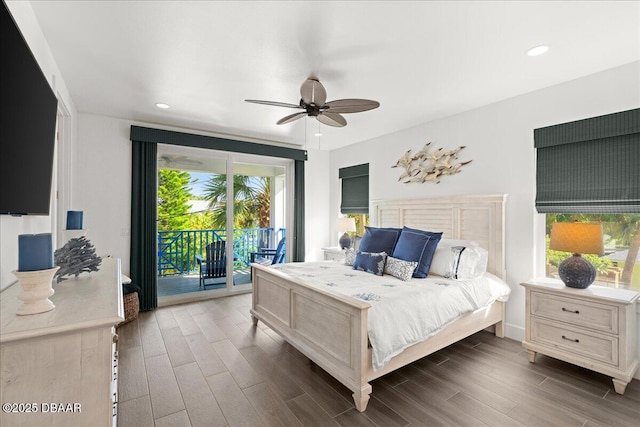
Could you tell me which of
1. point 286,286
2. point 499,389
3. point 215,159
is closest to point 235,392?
point 286,286

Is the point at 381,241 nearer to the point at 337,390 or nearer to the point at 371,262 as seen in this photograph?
the point at 371,262

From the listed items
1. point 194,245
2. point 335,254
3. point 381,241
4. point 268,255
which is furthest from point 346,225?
point 194,245

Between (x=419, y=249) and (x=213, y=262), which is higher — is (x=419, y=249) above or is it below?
above

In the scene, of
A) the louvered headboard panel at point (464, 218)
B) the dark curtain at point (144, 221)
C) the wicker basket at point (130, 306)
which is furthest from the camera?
the dark curtain at point (144, 221)

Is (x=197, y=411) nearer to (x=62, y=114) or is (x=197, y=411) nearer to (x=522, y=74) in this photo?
(x=62, y=114)

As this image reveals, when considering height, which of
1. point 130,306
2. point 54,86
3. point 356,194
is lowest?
point 130,306

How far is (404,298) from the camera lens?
2361 mm

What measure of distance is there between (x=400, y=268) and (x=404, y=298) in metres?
0.70

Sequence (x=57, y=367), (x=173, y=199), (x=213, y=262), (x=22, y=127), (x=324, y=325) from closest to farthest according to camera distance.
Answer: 1. (x=57, y=367)
2. (x=22, y=127)
3. (x=324, y=325)
4. (x=173, y=199)
5. (x=213, y=262)

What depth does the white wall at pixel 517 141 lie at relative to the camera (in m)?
2.67

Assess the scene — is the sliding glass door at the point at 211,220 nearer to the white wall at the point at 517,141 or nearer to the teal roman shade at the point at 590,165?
the white wall at the point at 517,141

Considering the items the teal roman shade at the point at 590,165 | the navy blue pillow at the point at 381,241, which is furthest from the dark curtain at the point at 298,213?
the teal roman shade at the point at 590,165

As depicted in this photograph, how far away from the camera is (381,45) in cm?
228

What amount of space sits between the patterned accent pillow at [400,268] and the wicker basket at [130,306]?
3.09 m
